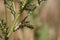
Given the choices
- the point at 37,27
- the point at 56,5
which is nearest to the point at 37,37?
the point at 37,27

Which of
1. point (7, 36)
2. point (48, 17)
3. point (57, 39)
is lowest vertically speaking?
point (57, 39)

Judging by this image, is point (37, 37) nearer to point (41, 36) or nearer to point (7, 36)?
point (41, 36)

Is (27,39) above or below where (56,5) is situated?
below

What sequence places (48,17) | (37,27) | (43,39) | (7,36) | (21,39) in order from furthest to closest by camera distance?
(48,17) → (37,27) → (43,39) → (21,39) → (7,36)

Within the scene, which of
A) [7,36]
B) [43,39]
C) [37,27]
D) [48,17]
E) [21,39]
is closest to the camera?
[7,36]

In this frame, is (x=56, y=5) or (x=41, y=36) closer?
(x=41, y=36)

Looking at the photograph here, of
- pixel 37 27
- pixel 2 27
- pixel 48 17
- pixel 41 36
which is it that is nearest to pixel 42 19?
pixel 48 17

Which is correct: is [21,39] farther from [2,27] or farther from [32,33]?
[2,27]

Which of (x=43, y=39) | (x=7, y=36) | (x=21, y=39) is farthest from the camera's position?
(x=43, y=39)

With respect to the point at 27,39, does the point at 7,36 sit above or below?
above
